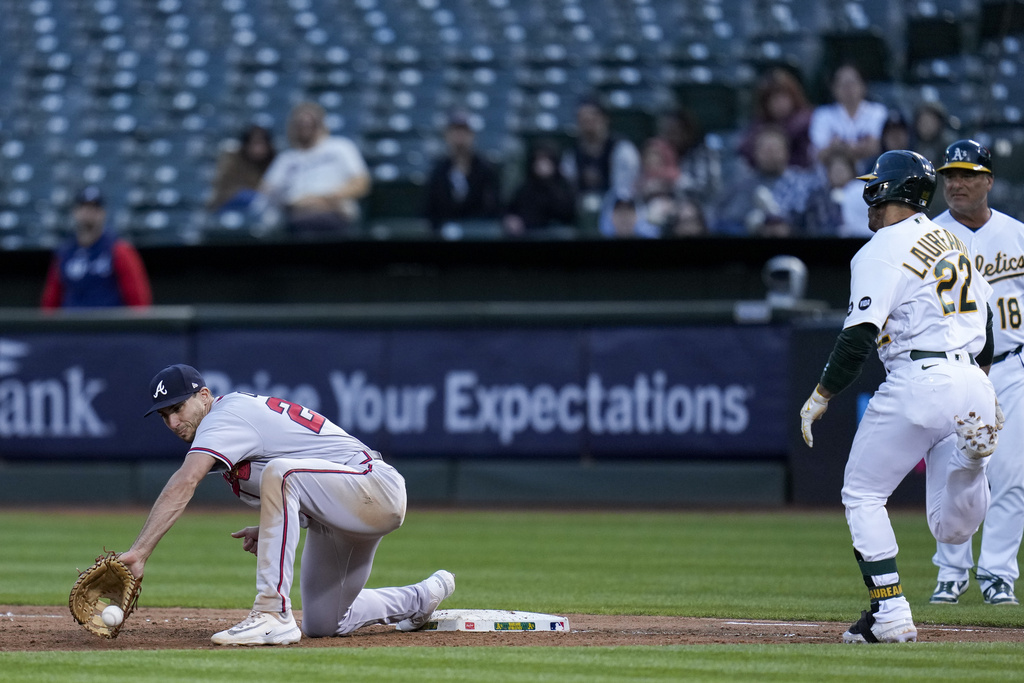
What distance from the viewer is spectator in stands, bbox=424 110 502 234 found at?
14.6 metres

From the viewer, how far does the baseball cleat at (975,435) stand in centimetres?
565

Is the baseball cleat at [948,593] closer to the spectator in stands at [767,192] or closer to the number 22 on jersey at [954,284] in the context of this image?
the number 22 on jersey at [954,284]

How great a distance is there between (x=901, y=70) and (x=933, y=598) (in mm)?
9632

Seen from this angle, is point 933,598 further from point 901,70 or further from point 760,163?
point 901,70

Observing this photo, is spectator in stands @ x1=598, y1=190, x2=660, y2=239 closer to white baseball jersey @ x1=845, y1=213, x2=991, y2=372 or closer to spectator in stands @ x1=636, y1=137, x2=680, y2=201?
spectator in stands @ x1=636, y1=137, x2=680, y2=201

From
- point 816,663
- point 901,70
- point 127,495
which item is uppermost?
point 901,70

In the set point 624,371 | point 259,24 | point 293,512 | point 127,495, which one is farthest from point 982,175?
point 259,24

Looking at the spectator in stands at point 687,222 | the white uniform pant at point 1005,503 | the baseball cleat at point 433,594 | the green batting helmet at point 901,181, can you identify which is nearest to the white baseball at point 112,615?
the baseball cleat at point 433,594

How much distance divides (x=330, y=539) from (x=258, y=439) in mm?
585

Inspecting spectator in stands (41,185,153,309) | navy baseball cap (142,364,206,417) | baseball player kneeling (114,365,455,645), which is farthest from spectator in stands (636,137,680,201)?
navy baseball cap (142,364,206,417)

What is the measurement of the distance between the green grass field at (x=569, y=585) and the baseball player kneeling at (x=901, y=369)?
35cm

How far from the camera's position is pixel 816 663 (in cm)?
509

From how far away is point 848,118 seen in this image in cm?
1383

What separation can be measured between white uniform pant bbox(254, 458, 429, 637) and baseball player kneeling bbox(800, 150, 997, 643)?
1.81m
